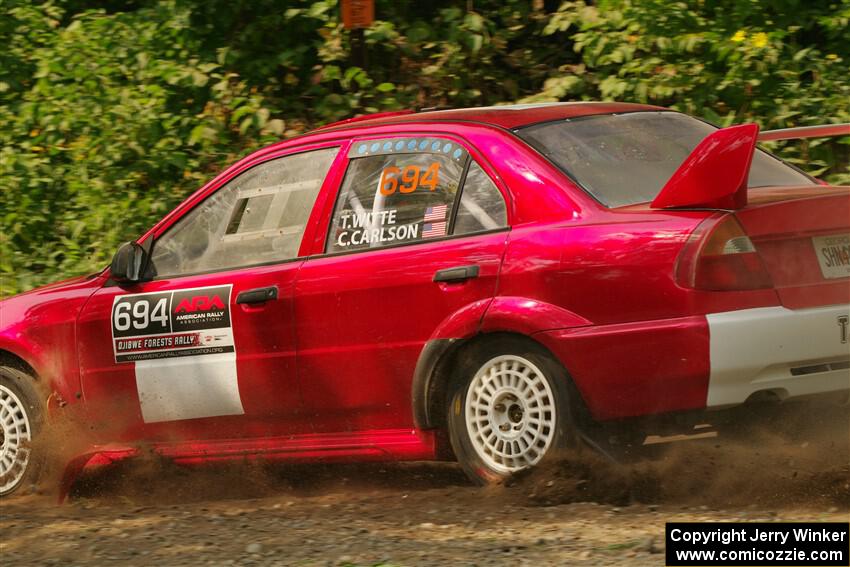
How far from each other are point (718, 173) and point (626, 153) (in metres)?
0.72

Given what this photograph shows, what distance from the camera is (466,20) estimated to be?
10977mm

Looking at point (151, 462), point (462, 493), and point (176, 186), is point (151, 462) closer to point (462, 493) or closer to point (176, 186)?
point (462, 493)

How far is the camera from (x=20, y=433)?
6672 mm

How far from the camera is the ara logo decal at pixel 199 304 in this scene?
20.0 ft

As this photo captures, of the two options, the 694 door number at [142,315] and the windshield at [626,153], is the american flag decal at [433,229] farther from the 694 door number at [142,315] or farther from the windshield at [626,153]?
the 694 door number at [142,315]

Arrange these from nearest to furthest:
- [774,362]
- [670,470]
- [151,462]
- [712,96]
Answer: [774,362], [670,470], [151,462], [712,96]

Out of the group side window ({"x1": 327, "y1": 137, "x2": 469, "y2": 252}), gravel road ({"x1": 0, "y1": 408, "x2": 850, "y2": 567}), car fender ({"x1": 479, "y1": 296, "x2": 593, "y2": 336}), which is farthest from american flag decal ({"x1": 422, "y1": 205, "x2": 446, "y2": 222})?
gravel road ({"x1": 0, "y1": 408, "x2": 850, "y2": 567})

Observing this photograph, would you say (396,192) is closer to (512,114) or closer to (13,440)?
(512,114)

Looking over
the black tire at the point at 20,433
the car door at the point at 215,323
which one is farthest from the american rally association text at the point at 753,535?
the black tire at the point at 20,433

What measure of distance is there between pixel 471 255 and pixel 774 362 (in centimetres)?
128

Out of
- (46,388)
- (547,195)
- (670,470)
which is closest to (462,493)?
(670,470)

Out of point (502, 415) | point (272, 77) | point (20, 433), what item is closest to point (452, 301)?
point (502, 415)

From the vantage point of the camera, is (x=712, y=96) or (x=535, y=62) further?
(x=535, y=62)

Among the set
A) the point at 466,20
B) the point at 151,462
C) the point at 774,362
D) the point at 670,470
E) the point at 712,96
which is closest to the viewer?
the point at 774,362
